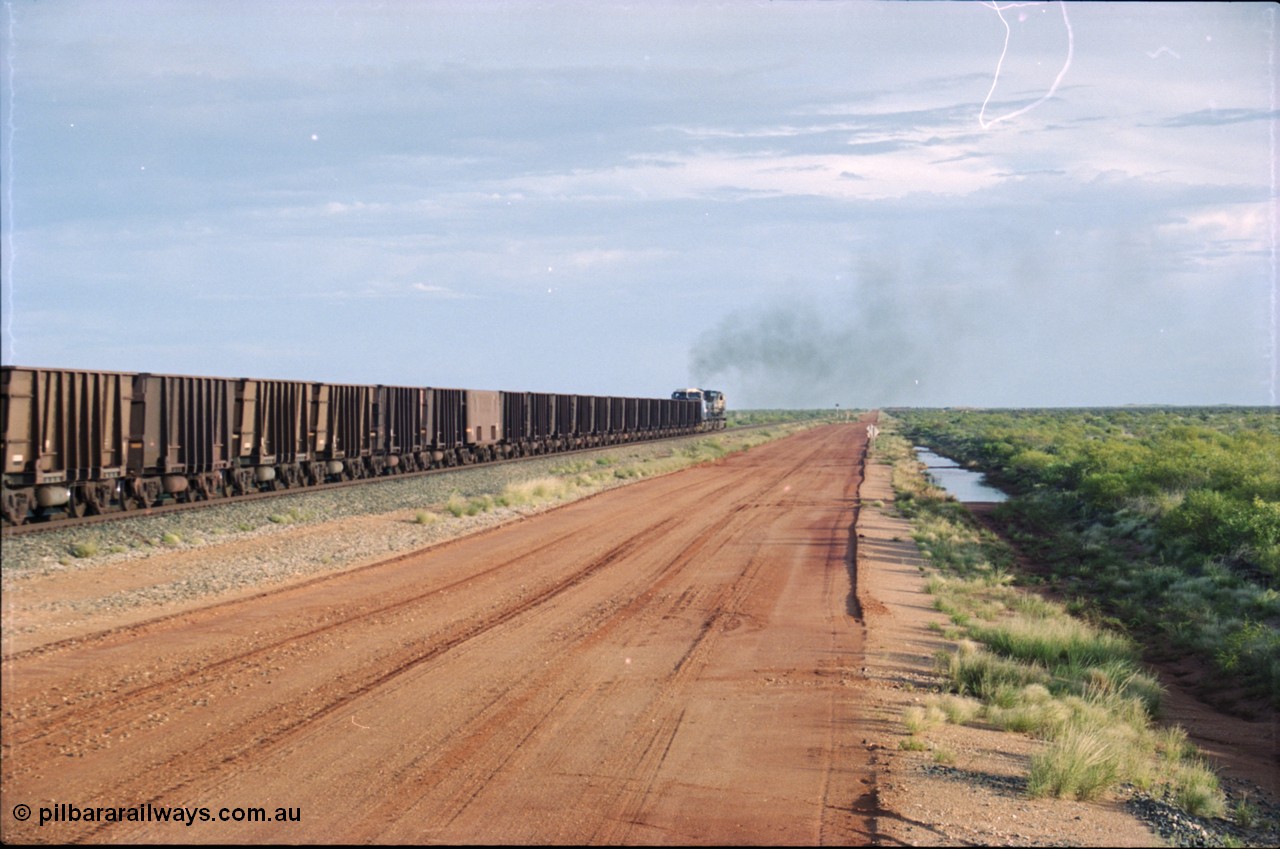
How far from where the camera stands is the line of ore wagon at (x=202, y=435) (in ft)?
62.1

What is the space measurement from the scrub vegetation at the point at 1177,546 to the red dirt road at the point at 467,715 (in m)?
5.37

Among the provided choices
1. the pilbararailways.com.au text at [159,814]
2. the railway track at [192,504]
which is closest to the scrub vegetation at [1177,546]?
the pilbararailways.com.au text at [159,814]

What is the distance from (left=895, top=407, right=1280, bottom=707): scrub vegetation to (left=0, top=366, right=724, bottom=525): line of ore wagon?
1916 centimetres

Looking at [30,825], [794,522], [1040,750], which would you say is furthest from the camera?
[794,522]

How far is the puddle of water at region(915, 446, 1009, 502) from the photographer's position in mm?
42906

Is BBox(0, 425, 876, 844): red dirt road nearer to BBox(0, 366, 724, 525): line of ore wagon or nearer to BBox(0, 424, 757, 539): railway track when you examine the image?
BBox(0, 424, 757, 539): railway track

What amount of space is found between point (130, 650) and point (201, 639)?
880 mm

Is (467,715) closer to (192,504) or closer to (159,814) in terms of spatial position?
(159,814)

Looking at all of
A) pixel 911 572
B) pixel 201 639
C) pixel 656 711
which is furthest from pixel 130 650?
pixel 911 572

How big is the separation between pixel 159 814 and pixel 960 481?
47743 millimetres

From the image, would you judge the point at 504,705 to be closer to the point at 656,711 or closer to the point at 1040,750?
the point at 656,711

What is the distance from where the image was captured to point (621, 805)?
25.2 feet

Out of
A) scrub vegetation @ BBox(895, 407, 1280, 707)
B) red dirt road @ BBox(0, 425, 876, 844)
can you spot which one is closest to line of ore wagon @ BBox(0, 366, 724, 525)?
red dirt road @ BBox(0, 425, 876, 844)

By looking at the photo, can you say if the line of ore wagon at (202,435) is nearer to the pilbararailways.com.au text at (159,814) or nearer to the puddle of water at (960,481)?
the pilbararailways.com.au text at (159,814)
